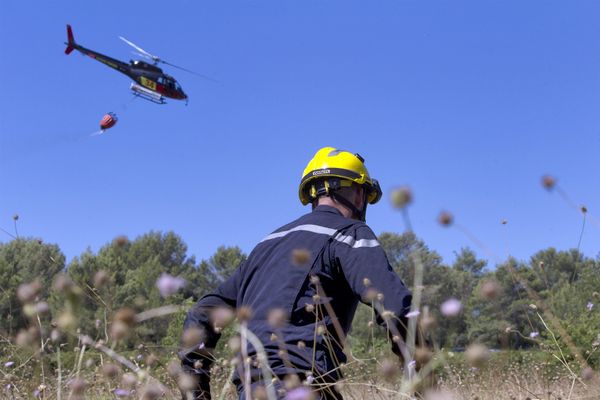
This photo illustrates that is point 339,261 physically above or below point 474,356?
above

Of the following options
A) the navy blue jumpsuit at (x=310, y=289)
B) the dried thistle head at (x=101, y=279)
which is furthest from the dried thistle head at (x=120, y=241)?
the navy blue jumpsuit at (x=310, y=289)

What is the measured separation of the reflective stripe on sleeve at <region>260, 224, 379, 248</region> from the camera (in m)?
2.78

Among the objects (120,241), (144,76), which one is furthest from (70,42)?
(120,241)

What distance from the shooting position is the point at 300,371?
251 cm

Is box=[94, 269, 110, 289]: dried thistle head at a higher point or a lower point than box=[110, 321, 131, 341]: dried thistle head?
higher

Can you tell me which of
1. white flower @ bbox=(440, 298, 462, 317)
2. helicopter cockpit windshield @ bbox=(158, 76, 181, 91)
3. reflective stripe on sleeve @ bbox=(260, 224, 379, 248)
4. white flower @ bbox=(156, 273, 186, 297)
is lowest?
white flower @ bbox=(440, 298, 462, 317)

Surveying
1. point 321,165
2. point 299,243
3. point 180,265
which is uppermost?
point 180,265

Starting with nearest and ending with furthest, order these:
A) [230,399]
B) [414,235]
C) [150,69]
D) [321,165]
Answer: [414,235], [321,165], [230,399], [150,69]

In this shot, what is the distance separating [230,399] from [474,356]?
12.5ft

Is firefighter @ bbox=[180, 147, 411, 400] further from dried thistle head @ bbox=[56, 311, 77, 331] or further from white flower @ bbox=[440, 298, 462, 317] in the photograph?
dried thistle head @ bbox=[56, 311, 77, 331]

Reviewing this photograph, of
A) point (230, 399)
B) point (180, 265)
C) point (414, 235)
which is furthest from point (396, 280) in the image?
point (180, 265)

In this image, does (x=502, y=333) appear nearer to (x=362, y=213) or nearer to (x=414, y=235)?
(x=414, y=235)

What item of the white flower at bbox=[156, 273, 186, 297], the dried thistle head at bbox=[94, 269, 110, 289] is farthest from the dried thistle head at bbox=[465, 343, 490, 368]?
the dried thistle head at bbox=[94, 269, 110, 289]

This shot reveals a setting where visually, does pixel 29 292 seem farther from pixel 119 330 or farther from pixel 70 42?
pixel 70 42
